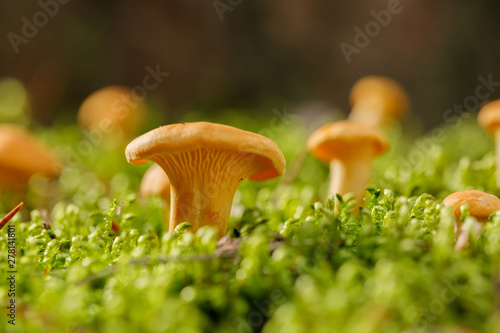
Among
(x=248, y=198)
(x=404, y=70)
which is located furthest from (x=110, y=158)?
(x=404, y=70)

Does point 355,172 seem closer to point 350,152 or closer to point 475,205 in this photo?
point 350,152

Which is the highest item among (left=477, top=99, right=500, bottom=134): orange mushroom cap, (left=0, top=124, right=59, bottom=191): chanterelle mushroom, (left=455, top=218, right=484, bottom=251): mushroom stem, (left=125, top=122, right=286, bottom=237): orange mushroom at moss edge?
(left=0, top=124, right=59, bottom=191): chanterelle mushroom

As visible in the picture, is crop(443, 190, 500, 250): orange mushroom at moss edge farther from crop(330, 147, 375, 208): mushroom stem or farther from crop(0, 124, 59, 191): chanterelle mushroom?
crop(0, 124, 59, 191): chanterelle mushroom

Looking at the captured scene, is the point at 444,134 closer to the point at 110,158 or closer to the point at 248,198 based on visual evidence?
the point at 248,198

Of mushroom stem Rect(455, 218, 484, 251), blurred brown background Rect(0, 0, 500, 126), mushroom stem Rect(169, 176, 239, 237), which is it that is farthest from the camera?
blurred brown background Rect(0, 0, 500, 126)

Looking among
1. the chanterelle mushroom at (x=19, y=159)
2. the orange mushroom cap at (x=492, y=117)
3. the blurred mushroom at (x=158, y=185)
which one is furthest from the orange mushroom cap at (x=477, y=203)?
the chanterelle mushroom at (x=19, y=159)

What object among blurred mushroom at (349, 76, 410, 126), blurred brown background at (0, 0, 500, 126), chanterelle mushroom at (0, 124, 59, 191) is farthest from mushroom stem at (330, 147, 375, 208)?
blurred brown background at (0, 0, 500, 126)
